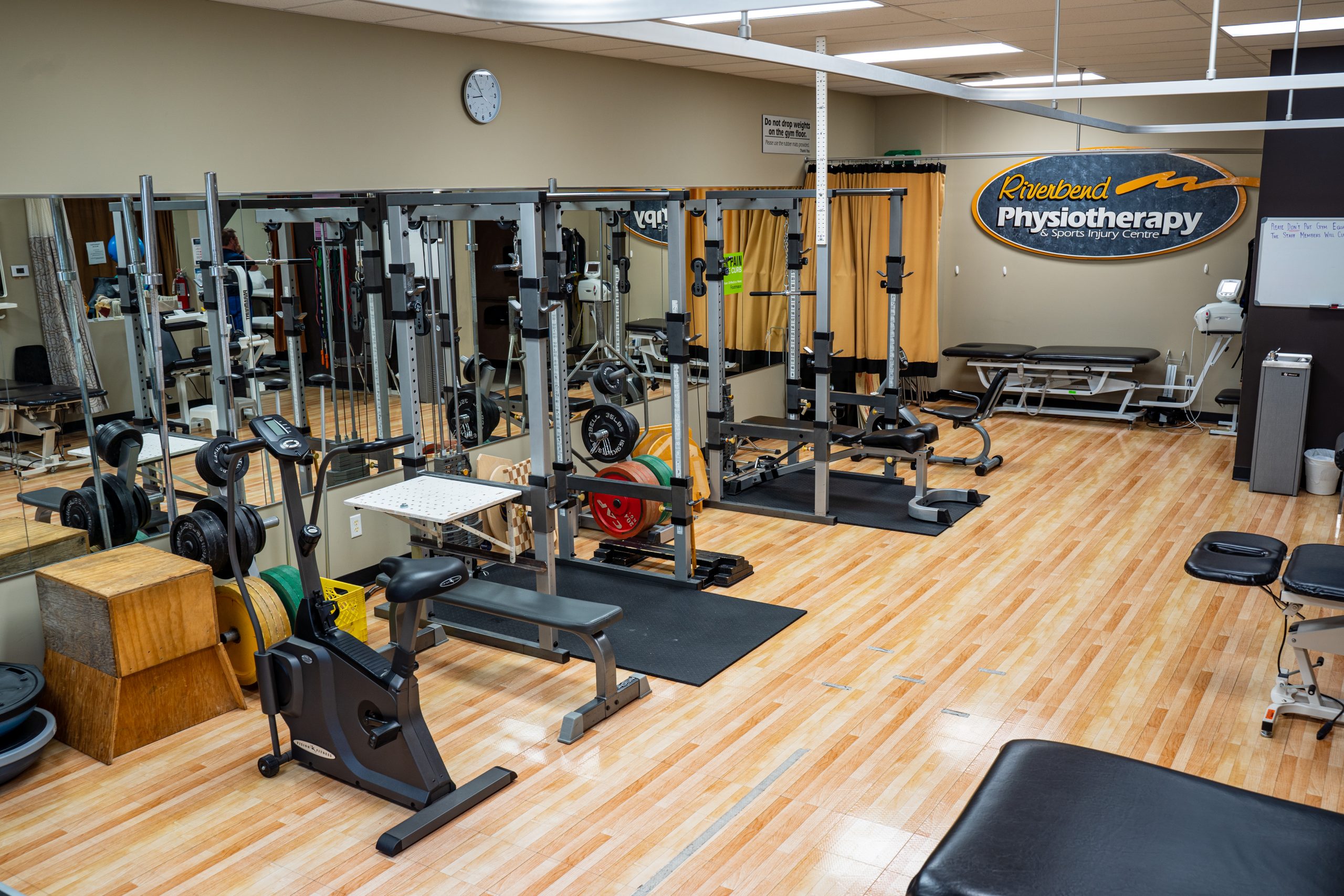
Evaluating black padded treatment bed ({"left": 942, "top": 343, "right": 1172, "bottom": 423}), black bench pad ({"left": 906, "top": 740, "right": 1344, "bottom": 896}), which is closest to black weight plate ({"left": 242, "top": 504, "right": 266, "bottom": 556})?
black bench pad ({"left": 906, "top": 740, "right": 1344, "bottom": 896})

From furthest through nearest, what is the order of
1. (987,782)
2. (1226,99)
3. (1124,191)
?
(1124,191) < (1226,99) < (987,782)

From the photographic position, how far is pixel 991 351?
8797mm

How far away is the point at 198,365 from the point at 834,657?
2.76m

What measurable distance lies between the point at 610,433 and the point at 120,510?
2218mm

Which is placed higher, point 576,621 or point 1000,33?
point 1000,33

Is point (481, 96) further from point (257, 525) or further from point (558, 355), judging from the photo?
point (257, 525)

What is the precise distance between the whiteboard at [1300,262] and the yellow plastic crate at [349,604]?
555 cm

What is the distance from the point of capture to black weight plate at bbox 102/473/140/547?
3928 mm

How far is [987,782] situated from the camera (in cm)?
197

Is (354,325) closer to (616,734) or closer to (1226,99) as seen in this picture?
(616,734)

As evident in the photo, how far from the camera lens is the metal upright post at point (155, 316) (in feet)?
12.3

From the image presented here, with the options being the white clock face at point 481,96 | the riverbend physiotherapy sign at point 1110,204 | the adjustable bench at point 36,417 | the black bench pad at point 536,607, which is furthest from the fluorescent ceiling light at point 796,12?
the riverbend physiotherapy sign at point 1110,204

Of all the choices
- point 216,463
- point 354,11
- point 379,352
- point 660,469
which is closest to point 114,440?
point 216,463

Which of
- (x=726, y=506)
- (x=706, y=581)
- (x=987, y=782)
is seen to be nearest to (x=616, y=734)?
(x=706, y=581)
